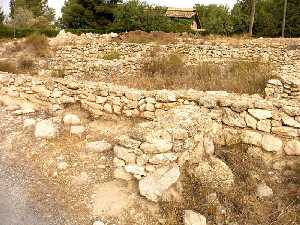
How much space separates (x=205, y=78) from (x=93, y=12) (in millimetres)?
18880

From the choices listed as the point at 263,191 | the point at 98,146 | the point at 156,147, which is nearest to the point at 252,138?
the point at 263,191

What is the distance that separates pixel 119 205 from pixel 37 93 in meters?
3.55

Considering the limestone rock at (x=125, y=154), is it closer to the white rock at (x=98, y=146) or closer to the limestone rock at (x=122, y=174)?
the limestone rock at (x=122, y=174)

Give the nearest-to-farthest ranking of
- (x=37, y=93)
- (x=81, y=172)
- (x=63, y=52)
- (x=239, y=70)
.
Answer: (x=81, y=172)
(x=37, y=93)
(x=239, y=70)
(x=63, y=52)

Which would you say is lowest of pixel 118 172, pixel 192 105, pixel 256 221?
pixel 256 221

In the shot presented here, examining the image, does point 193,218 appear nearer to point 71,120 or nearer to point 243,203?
point 243,203

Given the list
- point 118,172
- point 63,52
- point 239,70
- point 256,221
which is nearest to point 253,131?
point 256,221

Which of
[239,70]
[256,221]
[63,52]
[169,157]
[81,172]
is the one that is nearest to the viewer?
[256,221]

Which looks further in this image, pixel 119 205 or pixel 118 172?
pixel 118 172

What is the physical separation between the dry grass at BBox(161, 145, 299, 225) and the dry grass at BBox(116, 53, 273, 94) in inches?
93.5

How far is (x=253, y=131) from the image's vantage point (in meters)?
5.14

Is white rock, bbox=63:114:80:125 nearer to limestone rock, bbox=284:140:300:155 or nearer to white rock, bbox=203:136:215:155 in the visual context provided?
white rock, bbox=203:136:215:155

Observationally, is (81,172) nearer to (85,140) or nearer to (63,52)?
(85,140)

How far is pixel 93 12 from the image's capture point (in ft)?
82.4
